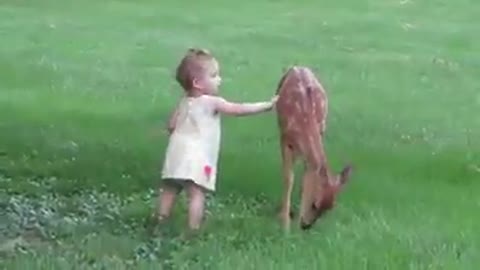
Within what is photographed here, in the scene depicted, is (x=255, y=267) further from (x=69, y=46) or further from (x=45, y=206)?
(x=69, y=46)

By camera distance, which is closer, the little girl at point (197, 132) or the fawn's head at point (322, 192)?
the fawn's head at point (322, 192)

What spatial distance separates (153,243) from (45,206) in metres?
1.26

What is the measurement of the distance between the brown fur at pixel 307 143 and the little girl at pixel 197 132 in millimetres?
188

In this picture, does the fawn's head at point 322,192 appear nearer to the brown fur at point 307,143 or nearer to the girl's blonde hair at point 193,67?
the brown fur at point 307,143

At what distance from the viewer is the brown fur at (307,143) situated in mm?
7359

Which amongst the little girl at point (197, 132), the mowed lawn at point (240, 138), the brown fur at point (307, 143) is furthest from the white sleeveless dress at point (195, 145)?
the brown fur at point (307, 143)

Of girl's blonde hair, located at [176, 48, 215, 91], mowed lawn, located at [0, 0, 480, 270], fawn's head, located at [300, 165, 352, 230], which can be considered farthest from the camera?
girl's blonde hair, located at [176, 48, 215, 91]

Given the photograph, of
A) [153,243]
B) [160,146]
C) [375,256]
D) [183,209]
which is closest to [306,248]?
[375,256]

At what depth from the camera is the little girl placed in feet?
25.5

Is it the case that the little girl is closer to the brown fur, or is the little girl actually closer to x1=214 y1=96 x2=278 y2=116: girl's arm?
x1=214 y1=96 x2=278 y2=116: girl's arm

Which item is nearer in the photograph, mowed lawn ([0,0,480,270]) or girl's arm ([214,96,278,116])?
mowed lawn ([0,0,480,270])

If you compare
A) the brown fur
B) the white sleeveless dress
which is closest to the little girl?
the white sleeveless dress

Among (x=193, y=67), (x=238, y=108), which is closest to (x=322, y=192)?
(x=238, y=108)

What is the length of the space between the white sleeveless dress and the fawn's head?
Answer: 63 cm
